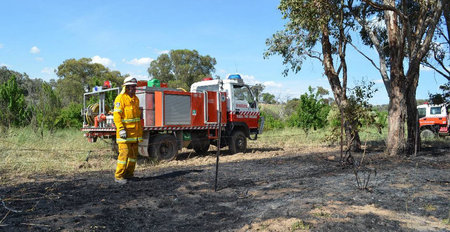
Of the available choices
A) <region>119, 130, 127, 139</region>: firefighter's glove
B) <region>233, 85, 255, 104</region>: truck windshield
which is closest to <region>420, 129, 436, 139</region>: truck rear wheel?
<region>233, 85, 255, 104</region>: truck windshield

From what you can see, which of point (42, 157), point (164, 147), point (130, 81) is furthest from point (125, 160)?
point (42, 157)

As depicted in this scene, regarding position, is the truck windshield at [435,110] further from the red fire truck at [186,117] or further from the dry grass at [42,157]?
the dry grass at [42,157]

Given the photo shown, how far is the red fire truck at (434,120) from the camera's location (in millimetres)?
17600

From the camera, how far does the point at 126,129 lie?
6613mm

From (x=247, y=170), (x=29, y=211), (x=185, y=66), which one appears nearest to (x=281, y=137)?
(x=247, y=170)

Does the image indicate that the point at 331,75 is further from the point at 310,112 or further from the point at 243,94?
the point at 310,112

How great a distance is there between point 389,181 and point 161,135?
6173 millimetres

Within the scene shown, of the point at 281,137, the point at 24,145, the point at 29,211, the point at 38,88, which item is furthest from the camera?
the point at 281,137

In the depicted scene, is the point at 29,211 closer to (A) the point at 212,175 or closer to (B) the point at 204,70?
(A) the point at 212,175

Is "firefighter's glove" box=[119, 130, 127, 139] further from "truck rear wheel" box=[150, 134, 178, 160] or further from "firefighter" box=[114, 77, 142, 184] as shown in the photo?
"truck rear wheel" box=[150, 134, 178, 160]

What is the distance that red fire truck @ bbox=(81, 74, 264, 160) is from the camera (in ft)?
32.6

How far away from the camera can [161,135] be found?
10.2m

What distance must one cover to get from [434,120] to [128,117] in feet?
55.0

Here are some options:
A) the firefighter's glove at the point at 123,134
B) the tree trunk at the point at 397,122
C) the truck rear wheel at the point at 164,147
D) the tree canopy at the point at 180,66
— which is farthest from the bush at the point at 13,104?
the tree canopy at the point at 180,66
